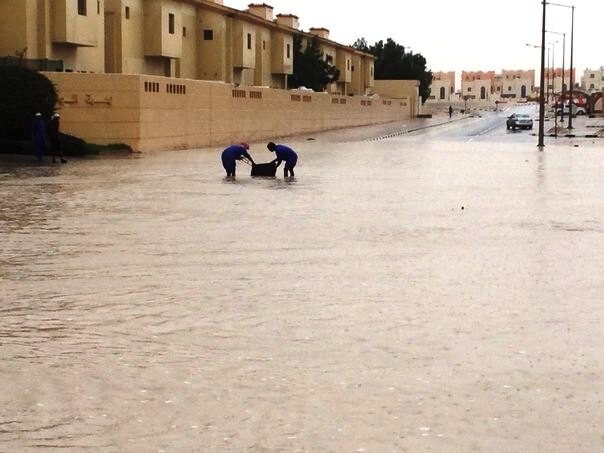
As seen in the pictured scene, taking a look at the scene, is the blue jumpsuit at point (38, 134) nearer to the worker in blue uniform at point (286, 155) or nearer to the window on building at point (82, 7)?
the worker in blue uniform at point (286, 155)

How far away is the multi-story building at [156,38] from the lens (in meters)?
37.5

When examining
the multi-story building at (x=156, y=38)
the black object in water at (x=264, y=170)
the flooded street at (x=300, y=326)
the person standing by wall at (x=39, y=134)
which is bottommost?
the flooded street at (x=300, y=326)

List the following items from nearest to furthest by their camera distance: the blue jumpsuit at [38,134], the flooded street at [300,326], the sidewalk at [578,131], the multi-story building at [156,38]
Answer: the flooded street at [300,326]
the blue jumpsuit at [38,134]
the multi-story building at [156,38]
the sidewalk at [578,131]

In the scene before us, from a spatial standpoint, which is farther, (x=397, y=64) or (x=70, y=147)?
(x=397, y=64)

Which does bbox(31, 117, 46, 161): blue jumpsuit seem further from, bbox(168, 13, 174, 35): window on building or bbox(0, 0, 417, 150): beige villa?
bbox(168, 13, 174, 35): window on building

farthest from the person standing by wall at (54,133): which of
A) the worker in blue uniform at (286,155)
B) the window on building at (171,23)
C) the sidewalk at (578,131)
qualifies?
the sidewalk at (578,131)

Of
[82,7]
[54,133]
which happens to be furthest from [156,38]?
[54,133]

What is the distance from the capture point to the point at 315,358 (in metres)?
7.03

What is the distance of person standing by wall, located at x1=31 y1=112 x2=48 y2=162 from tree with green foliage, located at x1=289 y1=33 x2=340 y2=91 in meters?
49.9

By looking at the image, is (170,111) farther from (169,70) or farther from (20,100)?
(169,70)

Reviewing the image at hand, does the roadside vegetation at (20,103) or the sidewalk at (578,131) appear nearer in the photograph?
the roadside vegetation at (20,103)

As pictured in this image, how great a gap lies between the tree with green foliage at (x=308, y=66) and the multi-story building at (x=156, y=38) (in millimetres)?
1216

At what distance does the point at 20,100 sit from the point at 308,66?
48.7m

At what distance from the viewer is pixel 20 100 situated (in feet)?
106
